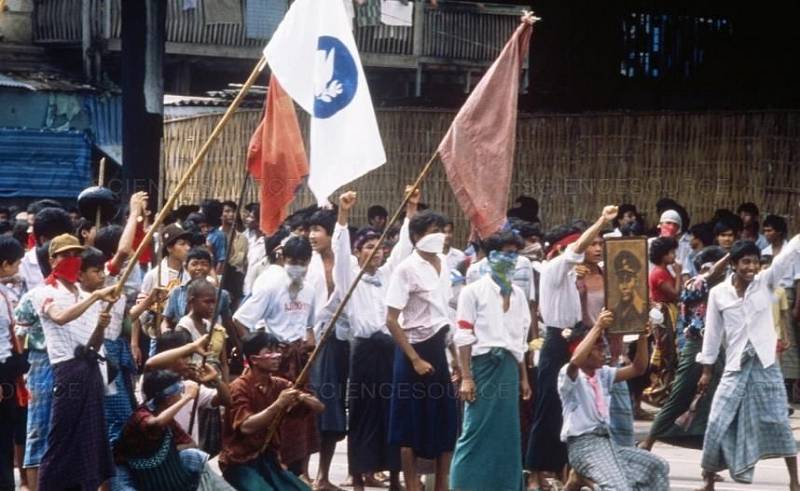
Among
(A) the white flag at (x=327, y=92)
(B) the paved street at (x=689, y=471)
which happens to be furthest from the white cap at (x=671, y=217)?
(A) the white flag at (x=327, y=92)

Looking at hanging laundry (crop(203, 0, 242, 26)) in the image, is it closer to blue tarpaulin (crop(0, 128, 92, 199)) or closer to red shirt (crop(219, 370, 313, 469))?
blue tarpaulin (crop(0, 128, 92, 199))

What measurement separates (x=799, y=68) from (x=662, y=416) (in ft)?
33.9

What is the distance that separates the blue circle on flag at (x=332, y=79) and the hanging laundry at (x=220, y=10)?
58.6 feet

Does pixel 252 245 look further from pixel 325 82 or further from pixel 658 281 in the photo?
pixel 325 82

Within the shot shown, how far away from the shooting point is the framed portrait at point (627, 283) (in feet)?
36.9

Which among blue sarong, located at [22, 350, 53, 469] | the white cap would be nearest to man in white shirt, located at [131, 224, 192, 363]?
blue sarong, located at [22, 350, 53, 469]

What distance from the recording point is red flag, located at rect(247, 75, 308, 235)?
10570 mm

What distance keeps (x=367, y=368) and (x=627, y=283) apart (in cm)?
218

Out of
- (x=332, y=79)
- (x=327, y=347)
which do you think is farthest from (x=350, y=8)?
(x=332, y=79)

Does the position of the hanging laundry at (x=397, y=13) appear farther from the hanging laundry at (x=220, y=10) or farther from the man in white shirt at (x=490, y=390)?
the man in white shirt at (x=490, y=390)

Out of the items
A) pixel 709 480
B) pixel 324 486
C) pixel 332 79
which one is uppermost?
pixel 332 79

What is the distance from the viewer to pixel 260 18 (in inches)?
1104

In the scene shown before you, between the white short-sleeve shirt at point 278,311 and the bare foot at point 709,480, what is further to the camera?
the bare foot at point 709,480

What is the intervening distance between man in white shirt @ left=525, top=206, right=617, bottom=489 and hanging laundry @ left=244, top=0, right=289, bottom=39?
1608 cm
